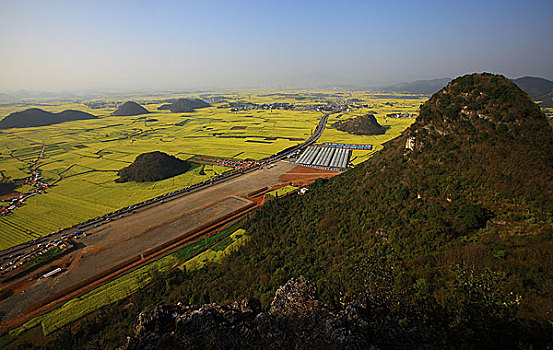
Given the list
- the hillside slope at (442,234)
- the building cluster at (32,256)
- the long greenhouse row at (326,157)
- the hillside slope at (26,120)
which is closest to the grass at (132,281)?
the hillside slope at (442,234)

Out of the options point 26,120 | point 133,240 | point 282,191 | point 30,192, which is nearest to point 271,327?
point 133,240

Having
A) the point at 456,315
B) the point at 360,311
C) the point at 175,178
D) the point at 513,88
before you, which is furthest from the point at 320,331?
the point at 175,178

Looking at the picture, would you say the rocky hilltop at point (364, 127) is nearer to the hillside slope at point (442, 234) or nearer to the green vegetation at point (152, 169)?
the hillside slope at point (442, 234)

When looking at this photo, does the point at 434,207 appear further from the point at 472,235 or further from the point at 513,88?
the point at 513,88

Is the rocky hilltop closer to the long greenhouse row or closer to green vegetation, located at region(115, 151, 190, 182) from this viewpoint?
the long greenhouse row

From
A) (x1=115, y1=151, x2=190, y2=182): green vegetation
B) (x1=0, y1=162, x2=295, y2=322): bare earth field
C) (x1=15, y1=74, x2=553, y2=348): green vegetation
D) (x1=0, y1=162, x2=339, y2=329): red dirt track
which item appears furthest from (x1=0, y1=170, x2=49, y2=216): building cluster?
(x1=15, y1=74, x2=553, y2=348): green vegetation

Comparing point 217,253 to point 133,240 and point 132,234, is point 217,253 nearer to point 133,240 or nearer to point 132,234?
point 133,240
